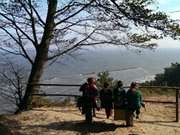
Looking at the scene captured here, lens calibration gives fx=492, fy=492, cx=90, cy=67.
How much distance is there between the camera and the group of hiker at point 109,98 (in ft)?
46.2

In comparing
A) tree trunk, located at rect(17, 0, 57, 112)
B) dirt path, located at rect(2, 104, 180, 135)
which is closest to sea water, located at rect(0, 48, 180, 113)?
tree trunk, located at rect(17, 0, 57, 112)

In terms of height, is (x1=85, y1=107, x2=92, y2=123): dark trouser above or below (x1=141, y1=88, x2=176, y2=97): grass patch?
below

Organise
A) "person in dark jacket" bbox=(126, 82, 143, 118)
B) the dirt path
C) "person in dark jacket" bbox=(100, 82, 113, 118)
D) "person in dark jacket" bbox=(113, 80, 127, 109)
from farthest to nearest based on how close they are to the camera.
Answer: "person in dark jacket" bbox=(100, 82, 113, 118)
"person in dark jacket" bbox=(113, 80, 127, 109)
"person in dark jacket" bbox=(126, 82, 143, 118)
the dirt path

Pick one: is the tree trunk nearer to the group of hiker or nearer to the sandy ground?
the sandy ground

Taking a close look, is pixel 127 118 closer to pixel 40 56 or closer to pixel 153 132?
pixel 153 132

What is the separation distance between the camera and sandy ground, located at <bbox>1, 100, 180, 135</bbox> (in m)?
13.9

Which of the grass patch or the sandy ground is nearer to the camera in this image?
the sandy ground

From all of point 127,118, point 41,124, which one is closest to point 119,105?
point 127,118

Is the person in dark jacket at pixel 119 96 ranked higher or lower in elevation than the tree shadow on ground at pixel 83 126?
higher

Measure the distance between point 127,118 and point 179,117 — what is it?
10.8 feet

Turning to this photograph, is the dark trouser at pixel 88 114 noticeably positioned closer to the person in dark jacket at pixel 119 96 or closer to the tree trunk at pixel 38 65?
the person in dark jacket at pixel 119 96

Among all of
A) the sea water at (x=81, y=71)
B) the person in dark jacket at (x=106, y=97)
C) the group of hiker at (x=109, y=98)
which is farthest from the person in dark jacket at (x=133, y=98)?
the sea water at (x=81, y=71)

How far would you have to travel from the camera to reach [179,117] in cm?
1681

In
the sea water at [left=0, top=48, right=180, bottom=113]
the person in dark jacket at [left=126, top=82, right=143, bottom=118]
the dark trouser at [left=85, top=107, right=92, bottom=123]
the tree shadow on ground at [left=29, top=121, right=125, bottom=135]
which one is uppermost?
the sea water at [left=0, top=48, right=180, bottom=113]
